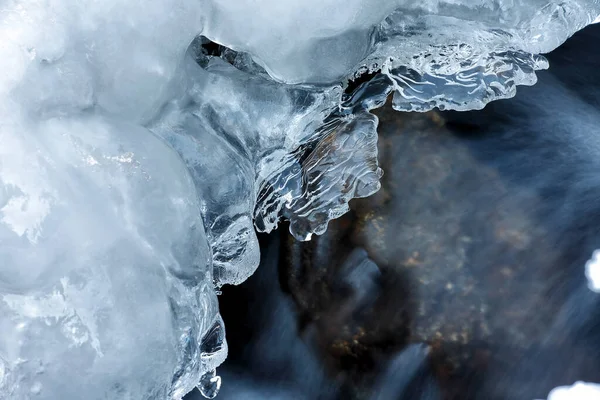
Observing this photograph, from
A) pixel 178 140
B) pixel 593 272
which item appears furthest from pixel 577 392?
pixel 178 140

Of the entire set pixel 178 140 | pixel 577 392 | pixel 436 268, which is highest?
pixel 178 140

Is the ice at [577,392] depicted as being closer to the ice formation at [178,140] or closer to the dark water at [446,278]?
the dark water at [446,278]

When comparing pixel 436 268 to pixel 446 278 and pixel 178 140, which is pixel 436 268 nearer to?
pixel 446 278

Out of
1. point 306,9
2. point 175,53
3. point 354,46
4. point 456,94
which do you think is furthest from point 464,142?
point 175,53

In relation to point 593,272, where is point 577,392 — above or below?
below

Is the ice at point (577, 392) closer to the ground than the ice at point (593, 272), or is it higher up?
closer to the ground

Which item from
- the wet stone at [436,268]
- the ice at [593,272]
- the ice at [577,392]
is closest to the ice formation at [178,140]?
the wet stone at [436,268]

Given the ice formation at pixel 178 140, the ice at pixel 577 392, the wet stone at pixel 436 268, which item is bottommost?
the ice at pixel 577 392
